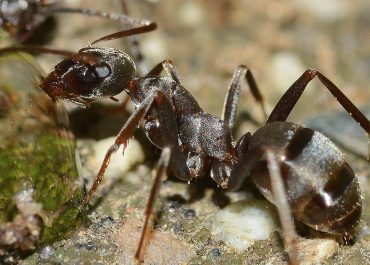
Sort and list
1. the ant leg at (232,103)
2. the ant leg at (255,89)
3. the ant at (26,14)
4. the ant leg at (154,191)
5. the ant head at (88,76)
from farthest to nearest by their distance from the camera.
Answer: the ant at (26,14) < the ant leg at (255,89) < the ant leg at (232,103) < the ant head at (88,76) < the ant leg at (154,191)

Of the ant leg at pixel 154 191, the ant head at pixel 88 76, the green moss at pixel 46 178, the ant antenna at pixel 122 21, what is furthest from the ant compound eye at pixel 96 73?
the ant leg at pixel 154 191

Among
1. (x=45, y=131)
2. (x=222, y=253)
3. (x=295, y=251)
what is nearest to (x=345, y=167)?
(x=295, y=251)

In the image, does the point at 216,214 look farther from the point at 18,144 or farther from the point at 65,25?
the point at 65,25

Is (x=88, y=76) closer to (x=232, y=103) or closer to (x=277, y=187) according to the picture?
(x=232, y=103)

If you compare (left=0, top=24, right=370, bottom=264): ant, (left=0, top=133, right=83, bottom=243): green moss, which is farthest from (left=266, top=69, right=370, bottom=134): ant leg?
(left=0, top=133, right=83, bottom=243): green moss

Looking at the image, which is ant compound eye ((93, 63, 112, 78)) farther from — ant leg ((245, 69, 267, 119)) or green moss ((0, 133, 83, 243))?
ant leg ((245, 69, 267, 119))

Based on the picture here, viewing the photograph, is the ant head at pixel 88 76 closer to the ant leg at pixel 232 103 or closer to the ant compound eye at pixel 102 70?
the ant compound eye at pixel 102 70

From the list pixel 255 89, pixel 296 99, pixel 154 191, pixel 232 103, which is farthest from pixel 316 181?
pixel 255 89
